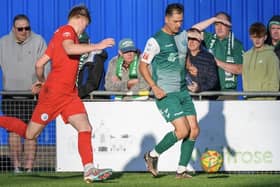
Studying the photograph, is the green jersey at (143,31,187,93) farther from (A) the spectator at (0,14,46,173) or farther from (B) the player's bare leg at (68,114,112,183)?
(A) the spectator at (0,14,46,173)

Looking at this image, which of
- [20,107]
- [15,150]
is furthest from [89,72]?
[15,150]

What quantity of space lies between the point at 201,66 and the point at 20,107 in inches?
123

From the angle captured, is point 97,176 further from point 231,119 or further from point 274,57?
point 274,57

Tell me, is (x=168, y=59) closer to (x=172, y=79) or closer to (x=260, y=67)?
(x=172, y=79)

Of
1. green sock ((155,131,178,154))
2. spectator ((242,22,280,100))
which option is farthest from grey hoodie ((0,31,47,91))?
green sock ((155,131,178,154))

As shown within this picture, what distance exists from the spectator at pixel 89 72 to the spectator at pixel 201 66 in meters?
1.52

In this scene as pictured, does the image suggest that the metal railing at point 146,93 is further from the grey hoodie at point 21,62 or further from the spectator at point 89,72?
the grey hoodie at point 21,62

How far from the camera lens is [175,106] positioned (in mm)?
15547

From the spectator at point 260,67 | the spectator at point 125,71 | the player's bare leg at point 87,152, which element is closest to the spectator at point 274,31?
the spectator at point 260,67

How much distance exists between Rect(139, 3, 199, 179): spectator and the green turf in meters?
0.61

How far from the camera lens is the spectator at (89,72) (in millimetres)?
18000

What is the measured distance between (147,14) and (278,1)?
2.51 metres

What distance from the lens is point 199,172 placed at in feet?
57.8

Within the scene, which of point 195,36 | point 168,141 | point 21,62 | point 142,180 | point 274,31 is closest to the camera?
point 142,180
